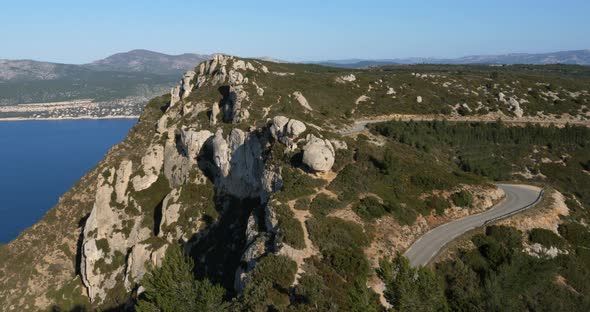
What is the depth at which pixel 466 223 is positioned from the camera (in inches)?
1716

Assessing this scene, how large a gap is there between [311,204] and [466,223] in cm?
1763

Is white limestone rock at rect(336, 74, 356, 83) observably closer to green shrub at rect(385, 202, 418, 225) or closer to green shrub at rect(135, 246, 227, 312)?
green shrub at rect(385, 202, 418, 225)

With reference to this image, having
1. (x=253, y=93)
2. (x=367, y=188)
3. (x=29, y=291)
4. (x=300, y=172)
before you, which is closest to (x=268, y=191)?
(x=300, y=172)

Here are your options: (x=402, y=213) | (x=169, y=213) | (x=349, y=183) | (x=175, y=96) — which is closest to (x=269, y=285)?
(x=349, y=183)

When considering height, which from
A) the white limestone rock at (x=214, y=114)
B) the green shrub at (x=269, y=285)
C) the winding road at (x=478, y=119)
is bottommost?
the green shrub at (x=269, y=285)

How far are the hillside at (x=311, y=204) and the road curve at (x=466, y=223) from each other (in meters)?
1.12

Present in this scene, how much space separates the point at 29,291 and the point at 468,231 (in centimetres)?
6559

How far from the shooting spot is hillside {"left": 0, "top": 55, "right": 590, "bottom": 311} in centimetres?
3316

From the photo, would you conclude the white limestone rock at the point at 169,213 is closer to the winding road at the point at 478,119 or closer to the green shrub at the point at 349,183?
the green shrub at the point at 349,183

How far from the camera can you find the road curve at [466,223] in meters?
38.4

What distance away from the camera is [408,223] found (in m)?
41.9

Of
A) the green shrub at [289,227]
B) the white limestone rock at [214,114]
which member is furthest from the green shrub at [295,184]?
the white limestone rock at [214,114]

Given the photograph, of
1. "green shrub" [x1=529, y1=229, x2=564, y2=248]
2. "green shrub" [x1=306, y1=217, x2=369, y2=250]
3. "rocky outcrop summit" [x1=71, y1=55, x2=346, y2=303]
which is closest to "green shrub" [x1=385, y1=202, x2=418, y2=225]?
"green shrub" [x1=306, y1=217, x2=369, y2=250]

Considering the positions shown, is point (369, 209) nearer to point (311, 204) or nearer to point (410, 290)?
point (311, 204)
